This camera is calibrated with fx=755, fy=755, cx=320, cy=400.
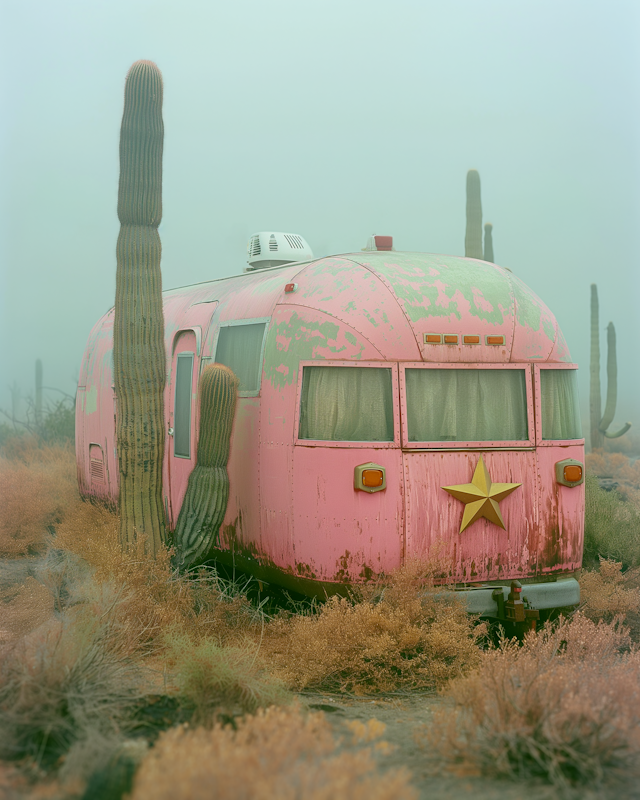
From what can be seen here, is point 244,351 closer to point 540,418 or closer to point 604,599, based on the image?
point 540,418

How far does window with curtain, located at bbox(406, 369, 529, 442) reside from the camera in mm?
5555

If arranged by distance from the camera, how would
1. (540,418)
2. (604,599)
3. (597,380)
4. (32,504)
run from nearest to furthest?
(540,418) < (604,599) < (32,504) < (597,380)

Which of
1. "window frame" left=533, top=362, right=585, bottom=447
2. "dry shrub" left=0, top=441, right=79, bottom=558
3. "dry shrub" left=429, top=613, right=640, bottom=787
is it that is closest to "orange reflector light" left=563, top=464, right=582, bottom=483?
"window frame" left=533, top=362, right=585, bottom=447

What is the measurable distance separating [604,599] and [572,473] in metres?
1.36

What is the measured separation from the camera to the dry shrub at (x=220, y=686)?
3.92 m

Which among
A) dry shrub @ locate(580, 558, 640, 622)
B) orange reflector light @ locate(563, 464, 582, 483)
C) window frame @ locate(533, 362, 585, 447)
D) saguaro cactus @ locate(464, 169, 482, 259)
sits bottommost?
dry shrub @ locate(580, 558, 640, 622)

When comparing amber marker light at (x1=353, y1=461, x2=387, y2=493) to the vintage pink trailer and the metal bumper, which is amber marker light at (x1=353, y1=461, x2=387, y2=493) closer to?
the vintage pink trailer

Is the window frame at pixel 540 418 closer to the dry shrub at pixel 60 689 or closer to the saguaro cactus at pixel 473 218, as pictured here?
the dry shrub at pixel 60 689

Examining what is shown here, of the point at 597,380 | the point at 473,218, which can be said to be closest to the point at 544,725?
the point at 473,218

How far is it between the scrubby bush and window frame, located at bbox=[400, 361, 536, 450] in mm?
2860

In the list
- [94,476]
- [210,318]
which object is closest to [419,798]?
[210,318]

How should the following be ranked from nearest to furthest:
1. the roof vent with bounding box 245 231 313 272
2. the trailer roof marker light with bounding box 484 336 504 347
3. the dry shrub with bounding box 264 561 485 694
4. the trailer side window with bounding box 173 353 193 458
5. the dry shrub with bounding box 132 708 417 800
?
the dry shrub with bounding box 132 708 417 800
the dry shrub with bounding box 264 561 485 694
the trailer roof marker light with bounding box 484 336 504 347
the trailer side window with bounding box 173 353 193 458
the roof vent with bounding box 245 231 313 272

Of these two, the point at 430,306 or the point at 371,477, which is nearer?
the point at 371,477

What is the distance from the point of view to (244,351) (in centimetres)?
644
